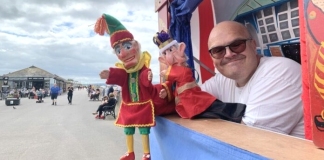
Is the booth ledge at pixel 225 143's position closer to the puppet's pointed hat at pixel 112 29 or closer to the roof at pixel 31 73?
the puppet's pointed hat at pixel 112 29

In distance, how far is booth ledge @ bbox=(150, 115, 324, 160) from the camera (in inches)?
38.2

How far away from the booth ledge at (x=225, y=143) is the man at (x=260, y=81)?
144mm

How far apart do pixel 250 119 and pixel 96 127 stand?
633 cm

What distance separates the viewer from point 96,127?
7301mm

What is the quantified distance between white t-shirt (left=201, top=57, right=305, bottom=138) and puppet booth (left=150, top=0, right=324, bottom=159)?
0.12m

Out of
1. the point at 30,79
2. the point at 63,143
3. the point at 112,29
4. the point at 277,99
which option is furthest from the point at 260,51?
the point at 30,79

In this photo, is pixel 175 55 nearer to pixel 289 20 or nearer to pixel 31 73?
pixel 289 20

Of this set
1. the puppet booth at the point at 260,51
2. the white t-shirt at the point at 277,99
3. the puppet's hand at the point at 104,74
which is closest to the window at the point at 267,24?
the puppet booth at the point at 260,51

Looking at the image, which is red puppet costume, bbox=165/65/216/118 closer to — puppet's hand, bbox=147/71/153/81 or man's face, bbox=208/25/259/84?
puppet's hand, bbox=147/71/153/81

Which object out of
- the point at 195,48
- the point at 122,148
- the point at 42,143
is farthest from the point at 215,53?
the point at 42,143

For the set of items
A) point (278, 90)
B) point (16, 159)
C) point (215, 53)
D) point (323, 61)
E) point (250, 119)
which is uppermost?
point (215, 53)

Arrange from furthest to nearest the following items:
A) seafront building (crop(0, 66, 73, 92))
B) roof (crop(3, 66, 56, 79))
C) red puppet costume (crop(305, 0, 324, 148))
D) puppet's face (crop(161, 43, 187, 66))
Result: roof (crop(3, 66, 56, 79))
seafront building (crop(0, 66, 73, 92))
puppet's face (crop(161, 43, 187, 66))
red puppet costume (crop(305, 0, 324, 148))

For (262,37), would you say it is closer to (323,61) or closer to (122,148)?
(323,61)

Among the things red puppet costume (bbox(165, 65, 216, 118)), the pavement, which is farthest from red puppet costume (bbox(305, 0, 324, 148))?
the pavement
